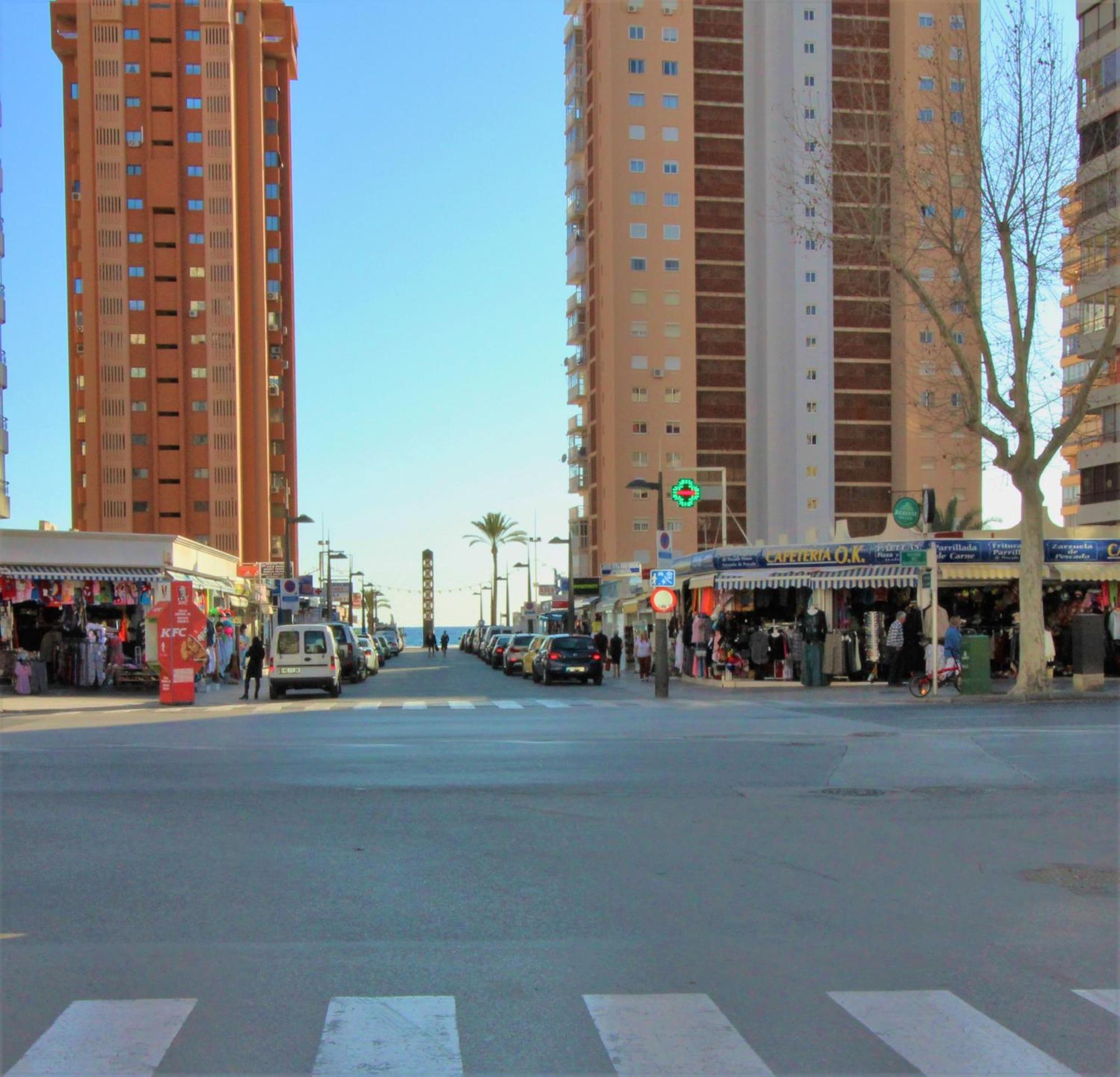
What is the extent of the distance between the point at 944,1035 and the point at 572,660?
3635 centimetres

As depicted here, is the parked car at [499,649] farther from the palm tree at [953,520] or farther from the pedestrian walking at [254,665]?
the pedestrian walking at [254,665]

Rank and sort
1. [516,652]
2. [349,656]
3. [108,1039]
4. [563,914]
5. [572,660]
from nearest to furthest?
[108,1039] < [563,914] < [572,660] < [349,656] < [516,652]

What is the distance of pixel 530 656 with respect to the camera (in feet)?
158

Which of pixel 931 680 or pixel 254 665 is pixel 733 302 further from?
pixel 931 680

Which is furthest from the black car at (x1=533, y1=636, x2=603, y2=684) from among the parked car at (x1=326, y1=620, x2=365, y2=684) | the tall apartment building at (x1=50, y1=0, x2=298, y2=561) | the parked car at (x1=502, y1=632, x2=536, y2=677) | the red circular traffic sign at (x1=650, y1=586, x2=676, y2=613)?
the tall apartment building at (x1=50, y1=0, x2=298, y2=561)

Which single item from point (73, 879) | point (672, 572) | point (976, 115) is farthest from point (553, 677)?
point (73, 879)

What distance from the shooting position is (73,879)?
9.04 m

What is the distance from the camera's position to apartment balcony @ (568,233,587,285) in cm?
9344

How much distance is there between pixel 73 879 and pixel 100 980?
106 inches

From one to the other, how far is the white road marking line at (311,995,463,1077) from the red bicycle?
23.2 metres

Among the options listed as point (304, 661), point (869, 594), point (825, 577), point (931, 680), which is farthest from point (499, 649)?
point (931, 680)

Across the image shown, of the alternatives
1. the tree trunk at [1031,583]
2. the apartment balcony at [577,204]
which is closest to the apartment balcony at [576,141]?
the apartment balcony at [577,204]

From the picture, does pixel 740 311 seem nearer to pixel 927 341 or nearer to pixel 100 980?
pixel 927 341

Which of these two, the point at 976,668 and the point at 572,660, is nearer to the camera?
the point at 976,668
